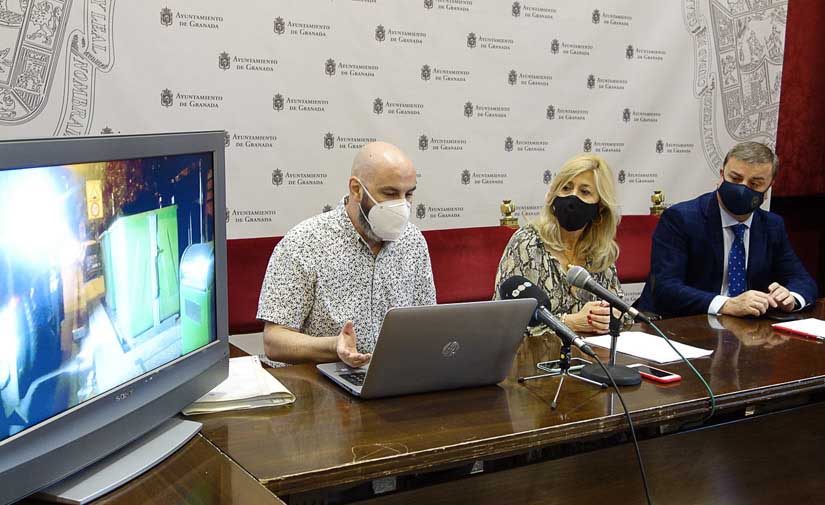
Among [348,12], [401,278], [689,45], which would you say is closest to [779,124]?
[689,45]

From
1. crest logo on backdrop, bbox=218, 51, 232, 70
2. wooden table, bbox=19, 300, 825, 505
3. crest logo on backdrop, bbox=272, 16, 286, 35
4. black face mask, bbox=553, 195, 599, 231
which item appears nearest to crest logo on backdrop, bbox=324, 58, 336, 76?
crest logo on backdrop, bbox=272, 16, 286, 35

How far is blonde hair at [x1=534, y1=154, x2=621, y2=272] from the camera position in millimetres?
3018

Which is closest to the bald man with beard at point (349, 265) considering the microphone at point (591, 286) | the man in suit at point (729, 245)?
the microphone at point (591, 286)

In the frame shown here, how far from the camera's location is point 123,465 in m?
1.49

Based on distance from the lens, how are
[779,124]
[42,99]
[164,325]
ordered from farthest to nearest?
[779,124] → [42,99] → [164,325]

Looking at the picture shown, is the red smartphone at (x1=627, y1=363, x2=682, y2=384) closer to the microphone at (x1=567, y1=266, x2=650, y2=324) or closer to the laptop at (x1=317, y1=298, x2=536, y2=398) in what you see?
the microphone at (x1=567, y1=266, x2=650, y2=324)

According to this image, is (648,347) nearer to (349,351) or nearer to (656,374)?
(656,374)

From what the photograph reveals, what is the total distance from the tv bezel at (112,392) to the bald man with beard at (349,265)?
751 millimetres

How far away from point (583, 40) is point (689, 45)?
0.74 m

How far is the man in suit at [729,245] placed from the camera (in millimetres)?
3400

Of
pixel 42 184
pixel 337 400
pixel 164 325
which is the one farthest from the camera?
pixel 337 400

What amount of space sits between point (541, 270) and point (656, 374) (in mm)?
825

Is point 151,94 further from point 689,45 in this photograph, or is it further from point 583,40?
point 689,45

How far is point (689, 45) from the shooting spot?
16.1ft
